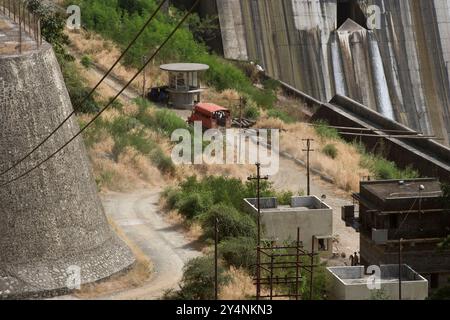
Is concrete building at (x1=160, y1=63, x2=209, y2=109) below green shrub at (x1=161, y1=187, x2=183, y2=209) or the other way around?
the other way around

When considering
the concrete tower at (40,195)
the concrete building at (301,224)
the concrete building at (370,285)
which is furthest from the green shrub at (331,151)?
the concrete tower at (40,195)

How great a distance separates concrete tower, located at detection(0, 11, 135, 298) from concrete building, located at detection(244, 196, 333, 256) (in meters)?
6.61

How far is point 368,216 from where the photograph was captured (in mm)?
33781

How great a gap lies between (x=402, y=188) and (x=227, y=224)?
4.26 meters

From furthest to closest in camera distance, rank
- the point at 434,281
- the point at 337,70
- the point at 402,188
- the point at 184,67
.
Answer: the point at 337,70 → the point at 184,67 → the point at 402,188 → the point at 434,281

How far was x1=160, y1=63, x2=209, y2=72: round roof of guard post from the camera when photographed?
4762 cm

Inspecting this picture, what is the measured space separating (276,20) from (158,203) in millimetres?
21392

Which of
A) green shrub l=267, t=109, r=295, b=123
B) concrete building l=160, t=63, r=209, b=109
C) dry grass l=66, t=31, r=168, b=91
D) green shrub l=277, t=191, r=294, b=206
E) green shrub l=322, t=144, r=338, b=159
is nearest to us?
green shrub l=277, t=191, r=294, b=206

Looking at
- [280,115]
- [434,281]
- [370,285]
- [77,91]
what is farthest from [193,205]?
[280,115]

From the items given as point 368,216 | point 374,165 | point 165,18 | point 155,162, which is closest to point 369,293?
point 368,216

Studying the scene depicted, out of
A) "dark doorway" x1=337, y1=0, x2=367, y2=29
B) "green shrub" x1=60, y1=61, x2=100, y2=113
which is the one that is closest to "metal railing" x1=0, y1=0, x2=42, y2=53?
"green shrub" x1=60, y1=61, x2=100, y2=113

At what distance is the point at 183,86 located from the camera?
4838 cm

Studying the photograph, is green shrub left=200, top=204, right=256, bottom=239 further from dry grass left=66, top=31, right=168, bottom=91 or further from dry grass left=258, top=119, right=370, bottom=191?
dry grass left=66, top=31, right=168, bottom=91

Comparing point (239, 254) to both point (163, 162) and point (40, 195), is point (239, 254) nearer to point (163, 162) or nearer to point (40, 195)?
point (40, 195)
